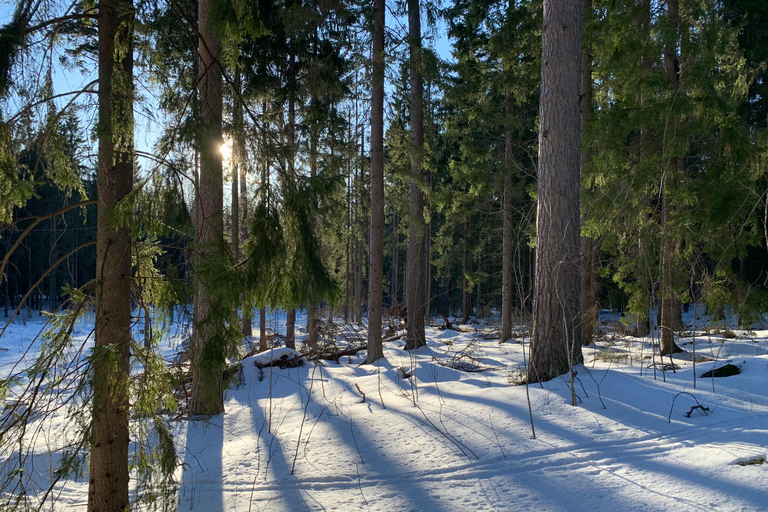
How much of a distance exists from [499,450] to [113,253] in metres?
3.42

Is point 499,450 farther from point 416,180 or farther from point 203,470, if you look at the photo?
point 416,180

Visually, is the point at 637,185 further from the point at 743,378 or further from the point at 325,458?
the point at 325,458

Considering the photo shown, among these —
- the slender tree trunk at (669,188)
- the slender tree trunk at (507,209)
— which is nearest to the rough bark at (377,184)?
the slender tree trunk at (507,209)

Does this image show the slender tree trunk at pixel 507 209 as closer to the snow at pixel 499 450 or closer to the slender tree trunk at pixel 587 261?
the slender tree trunk at pixel 587 261

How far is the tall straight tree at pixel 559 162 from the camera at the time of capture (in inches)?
222

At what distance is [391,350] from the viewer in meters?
11.8

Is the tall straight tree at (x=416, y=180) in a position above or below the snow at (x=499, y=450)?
above

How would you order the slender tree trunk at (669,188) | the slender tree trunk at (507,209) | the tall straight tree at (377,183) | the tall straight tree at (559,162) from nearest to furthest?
1. the tall straight tree at (559,162)
2. the slender tree trunk at (669,188)
3. the tall straight tree at (377,183)
4. the slender tree trunk at (507,209)

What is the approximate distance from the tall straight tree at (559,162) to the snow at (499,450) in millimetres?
1033

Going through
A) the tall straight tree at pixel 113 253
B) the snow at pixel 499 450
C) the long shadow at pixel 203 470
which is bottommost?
the long shadow at pixel 203 470

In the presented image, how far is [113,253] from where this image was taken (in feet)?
9.77

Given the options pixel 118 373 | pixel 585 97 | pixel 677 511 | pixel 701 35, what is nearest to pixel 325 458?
pixel 118 373

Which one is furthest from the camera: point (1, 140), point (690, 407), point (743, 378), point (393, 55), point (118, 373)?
point (393, 55)

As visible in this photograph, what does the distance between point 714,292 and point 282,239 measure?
27.3 feet
